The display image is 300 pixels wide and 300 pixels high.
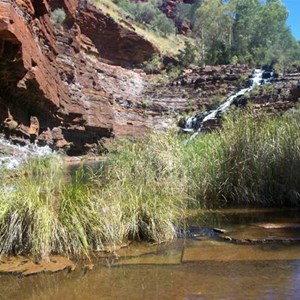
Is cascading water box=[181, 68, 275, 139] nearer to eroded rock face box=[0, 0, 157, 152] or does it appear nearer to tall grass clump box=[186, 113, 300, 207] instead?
eroded rock face box=[0, 0, 157, 152]

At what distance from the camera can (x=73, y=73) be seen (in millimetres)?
38250

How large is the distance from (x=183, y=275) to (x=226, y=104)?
143ft

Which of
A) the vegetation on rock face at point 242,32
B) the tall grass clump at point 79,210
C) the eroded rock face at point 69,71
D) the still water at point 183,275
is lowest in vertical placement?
the still water at point 183,275

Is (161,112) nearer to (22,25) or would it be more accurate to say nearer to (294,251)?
(22,25)

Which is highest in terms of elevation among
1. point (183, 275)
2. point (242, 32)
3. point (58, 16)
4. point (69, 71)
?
point (242, 32)

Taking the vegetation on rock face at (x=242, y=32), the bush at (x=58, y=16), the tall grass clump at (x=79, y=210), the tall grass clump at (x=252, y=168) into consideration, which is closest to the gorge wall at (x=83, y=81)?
the bush at (x=58, y=16)

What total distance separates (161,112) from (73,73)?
17356 mm

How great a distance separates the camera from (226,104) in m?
48.1

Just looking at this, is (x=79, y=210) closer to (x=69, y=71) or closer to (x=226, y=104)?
(x=69, y=71)

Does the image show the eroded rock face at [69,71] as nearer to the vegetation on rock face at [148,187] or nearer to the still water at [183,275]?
the vegetation on rock face at [148,187]

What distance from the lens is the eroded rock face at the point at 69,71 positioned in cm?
2127

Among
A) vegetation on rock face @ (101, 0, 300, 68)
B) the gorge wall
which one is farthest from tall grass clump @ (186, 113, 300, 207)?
vegetation on rock face @ (101, 0, 300, 68)

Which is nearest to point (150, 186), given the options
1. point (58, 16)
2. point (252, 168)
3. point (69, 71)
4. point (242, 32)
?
point (252, 168)

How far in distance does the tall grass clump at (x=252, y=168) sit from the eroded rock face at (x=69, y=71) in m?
11.0
